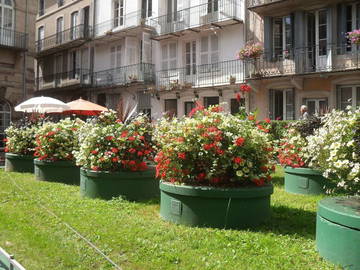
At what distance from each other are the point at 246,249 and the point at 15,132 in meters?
9.05

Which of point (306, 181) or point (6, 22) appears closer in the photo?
point (306, 181)

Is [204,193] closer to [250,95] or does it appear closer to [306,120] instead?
[306,120]

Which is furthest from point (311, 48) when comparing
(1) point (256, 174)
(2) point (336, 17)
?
→ (1) point (256, 174)

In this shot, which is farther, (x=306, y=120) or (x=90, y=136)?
(x=306, y=120)

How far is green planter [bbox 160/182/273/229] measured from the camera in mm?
5180

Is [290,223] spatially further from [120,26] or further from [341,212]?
[120,26]

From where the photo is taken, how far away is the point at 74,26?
30.4 m

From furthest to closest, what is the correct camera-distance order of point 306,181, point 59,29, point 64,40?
point 59,29, point 64,40, point 306,181

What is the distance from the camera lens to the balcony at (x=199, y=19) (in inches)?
805

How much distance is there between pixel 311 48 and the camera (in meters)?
18.1

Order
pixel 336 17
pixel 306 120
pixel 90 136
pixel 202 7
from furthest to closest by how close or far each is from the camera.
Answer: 1. pixel 202 7
2. pixel 336 17
3. pixel 306 120
4. pixel 90 136

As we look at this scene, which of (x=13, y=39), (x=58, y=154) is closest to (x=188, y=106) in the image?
(x=13, y=39)

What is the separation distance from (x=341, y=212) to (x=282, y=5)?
16164 millimetres

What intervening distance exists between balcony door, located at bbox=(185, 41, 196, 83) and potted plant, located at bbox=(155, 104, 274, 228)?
1729cm
